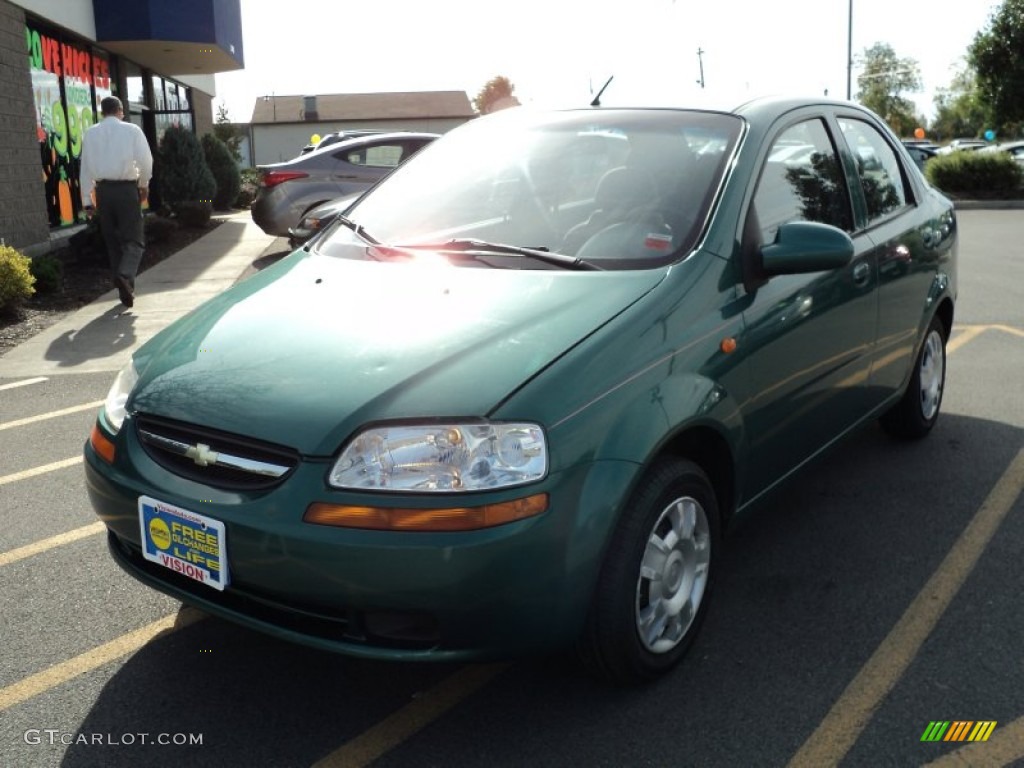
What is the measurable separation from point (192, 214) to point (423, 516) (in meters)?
15.9

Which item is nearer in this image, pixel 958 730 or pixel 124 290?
pixel 958 730

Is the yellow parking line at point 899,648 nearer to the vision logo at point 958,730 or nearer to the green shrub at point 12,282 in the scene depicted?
the vision logo at point 958,730

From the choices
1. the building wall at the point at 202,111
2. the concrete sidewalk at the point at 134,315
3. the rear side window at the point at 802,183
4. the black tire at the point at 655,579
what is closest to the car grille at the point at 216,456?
the black tire at the point at 655,579

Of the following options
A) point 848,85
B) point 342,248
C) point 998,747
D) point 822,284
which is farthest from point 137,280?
point 848,85

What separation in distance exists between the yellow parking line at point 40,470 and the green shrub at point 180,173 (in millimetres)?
13468

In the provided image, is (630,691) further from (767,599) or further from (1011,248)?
(1011,248)

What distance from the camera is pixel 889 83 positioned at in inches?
3661

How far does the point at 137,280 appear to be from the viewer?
38.8 feet

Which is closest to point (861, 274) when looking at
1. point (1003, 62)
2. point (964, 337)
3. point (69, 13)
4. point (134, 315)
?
point (964, 337)

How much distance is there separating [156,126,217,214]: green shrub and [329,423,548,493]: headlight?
16445 millimetres

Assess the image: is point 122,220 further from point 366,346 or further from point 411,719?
point 411,719

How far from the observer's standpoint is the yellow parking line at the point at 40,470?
16.2 ft

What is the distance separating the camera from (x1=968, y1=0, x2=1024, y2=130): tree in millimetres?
28391

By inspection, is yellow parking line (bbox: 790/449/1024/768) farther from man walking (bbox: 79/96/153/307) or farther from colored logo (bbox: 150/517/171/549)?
man walking (bbox: 79/96/153/307)
